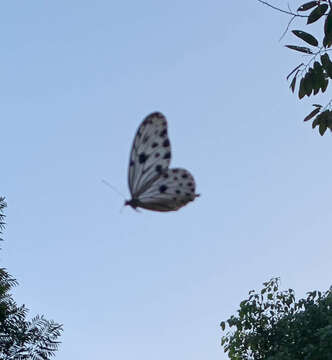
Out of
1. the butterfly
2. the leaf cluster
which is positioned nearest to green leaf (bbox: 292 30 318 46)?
the leaf cluster

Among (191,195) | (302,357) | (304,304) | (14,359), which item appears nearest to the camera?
(191,195)

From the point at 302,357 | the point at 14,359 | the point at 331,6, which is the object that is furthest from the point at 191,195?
the point at 302,357

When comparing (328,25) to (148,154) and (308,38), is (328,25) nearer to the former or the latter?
(308,38)

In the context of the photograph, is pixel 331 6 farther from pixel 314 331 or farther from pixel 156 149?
pixel 314 331

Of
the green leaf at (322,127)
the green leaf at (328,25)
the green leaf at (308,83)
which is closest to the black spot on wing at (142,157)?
the green leaf at (328,25)

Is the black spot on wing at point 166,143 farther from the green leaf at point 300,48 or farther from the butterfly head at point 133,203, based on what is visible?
the green leaf at point 300,48

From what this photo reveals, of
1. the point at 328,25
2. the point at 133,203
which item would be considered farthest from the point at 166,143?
the point at 328,25
